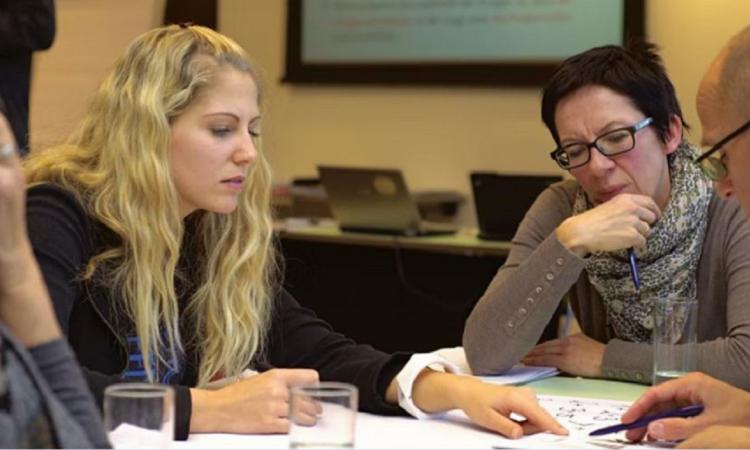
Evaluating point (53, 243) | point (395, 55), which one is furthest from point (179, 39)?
point (395, 55)

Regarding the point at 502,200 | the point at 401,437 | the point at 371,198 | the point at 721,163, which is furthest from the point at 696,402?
the point at 371,198

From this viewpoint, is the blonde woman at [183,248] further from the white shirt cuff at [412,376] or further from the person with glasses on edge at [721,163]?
the person with glasses on edge at [721,163]

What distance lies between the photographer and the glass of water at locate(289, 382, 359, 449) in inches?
60.1

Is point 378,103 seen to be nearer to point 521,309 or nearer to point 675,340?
point 521,309

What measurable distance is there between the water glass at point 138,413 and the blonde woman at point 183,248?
0.48 metres

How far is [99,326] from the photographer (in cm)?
218

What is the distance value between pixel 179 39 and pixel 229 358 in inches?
22.9

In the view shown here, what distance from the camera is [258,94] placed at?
8.02 ft

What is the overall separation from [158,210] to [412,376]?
1.73 ft

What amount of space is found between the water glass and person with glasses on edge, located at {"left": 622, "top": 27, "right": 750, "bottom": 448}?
30.3 inches

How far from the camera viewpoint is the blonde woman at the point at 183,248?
211 cm

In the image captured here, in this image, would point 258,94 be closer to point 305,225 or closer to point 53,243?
point 53,243

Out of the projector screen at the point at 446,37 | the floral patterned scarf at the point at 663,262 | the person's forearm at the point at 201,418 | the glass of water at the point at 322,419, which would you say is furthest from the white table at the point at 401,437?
the projector screen at the point at 446,37

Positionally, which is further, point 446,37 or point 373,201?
point 446,37
